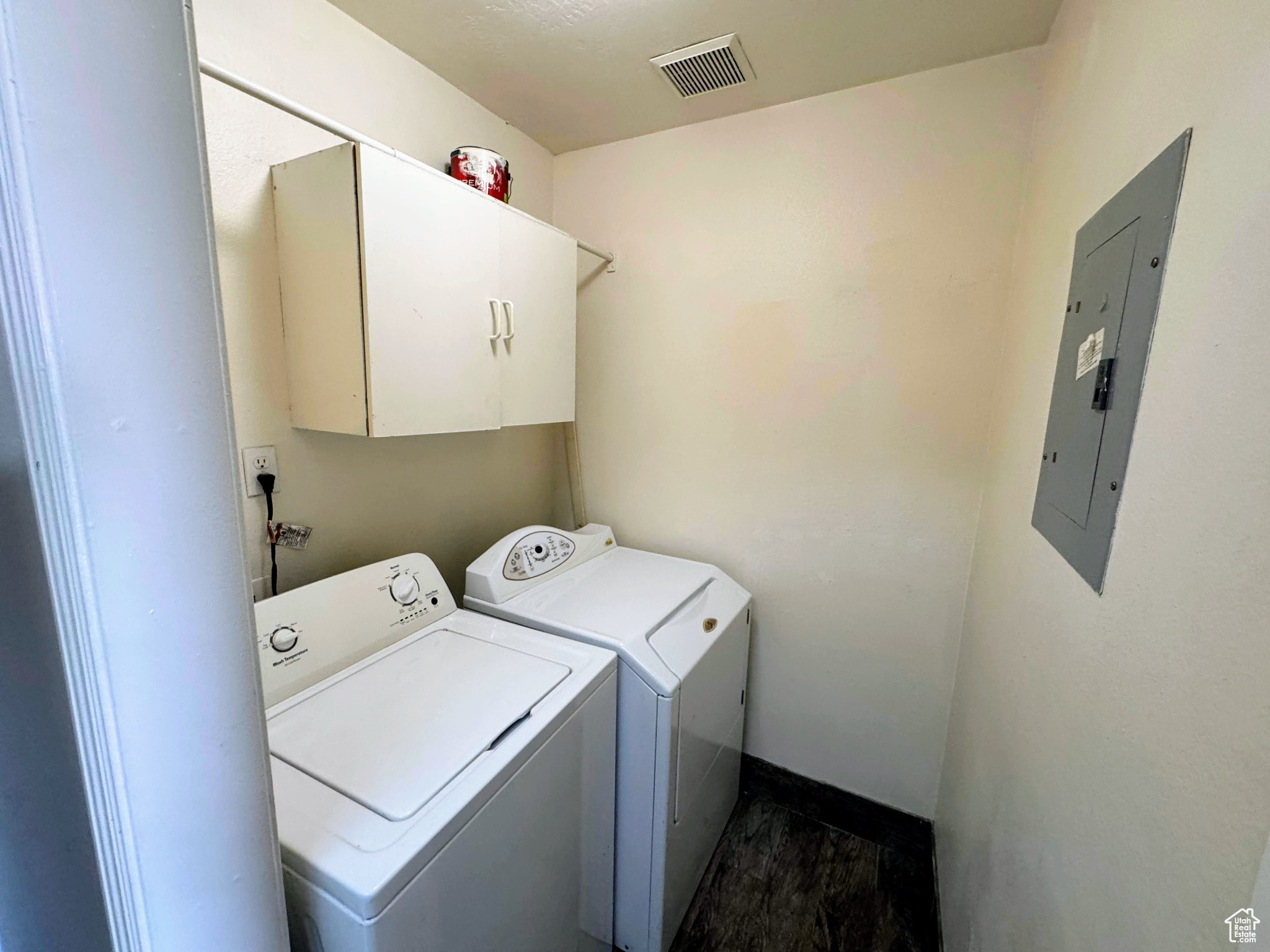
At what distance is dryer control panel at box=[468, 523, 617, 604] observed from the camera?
5.02 ft

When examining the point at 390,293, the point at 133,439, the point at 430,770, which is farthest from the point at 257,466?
the point at 133,439

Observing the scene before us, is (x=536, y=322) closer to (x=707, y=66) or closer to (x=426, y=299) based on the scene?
(x=426, y=299)

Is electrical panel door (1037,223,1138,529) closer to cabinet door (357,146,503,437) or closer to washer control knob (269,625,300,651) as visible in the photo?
cabinet door (357,146,503,437)

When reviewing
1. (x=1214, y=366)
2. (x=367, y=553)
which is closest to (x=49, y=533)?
(x=1214, y=366)

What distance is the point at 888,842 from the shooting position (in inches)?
71.7

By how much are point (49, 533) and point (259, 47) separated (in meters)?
1.35

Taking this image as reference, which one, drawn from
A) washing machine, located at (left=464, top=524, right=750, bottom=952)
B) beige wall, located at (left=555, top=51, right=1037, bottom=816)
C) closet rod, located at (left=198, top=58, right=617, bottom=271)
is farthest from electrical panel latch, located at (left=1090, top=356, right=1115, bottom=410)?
closet rod, located at (left=198, top=58, right=617, bottom=271)

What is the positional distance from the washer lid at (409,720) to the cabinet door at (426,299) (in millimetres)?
564

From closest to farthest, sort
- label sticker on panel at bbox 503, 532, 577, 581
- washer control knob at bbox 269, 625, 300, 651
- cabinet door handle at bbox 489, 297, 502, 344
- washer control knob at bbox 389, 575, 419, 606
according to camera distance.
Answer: washer control knob at bbox 269, 625, 300, 651
washer control knob at bbox 389, 575, 419, 606
cabinet door handle at bbox 489, 297, 502, 344
label sticker on panel at bbox 503, 532, 577, 581

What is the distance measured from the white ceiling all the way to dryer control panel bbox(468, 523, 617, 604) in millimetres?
1434

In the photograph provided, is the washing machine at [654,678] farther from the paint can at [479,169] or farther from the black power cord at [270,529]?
the paint can at [479,169]

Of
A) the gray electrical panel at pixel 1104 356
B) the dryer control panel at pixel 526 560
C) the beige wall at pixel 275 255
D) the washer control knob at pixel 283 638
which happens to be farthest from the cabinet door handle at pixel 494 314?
the gray electrical panel at pixel 1104 356

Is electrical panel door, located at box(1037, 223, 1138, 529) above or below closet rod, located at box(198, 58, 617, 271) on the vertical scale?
below

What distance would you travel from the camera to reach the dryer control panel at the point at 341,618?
109cm
